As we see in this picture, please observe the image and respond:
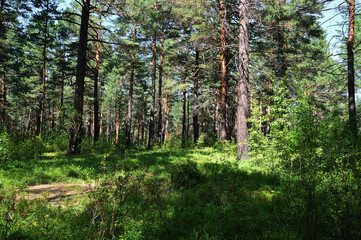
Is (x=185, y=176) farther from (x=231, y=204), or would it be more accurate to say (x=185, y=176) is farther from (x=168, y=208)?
(x=231, y=204)

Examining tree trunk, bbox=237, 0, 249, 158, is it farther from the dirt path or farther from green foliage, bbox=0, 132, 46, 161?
green foliage, bbox=0, 132, 46, 161

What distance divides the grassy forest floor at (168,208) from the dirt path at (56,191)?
2 centimetres

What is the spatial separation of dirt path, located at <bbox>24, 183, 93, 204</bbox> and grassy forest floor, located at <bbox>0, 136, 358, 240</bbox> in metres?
0.02

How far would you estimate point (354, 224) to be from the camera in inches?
93.5

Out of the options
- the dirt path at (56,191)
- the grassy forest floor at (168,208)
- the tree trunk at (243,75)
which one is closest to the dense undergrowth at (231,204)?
the grassy forest floor at (168,208)

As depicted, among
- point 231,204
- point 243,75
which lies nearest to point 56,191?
point 231,204

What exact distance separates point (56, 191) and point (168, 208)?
3.11 m

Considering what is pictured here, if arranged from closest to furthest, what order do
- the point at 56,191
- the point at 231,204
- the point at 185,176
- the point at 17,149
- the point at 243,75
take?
the point at 231,204 < the point at 56,191 < the point at 185,176 < the point at 243,75 < the point at 17,149

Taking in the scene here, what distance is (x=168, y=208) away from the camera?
332 centimetres

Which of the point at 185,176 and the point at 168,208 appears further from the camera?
the point at 185,176

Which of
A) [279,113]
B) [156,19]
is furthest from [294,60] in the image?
[279,113]

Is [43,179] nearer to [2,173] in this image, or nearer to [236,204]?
[2,173]

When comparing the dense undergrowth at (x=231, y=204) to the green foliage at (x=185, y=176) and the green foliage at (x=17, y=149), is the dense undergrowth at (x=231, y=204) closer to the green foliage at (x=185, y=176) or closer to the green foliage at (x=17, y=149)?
the green foliage at (x=185, y=176)

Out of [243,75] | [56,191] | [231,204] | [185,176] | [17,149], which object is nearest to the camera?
[231,204]
